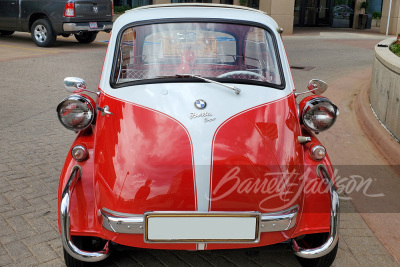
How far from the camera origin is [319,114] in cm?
370

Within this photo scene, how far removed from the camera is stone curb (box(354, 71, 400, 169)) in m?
5.84

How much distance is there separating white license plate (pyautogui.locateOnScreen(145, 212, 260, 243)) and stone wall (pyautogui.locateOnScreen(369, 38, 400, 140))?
389cm

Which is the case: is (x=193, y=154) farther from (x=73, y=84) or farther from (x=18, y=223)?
(x=18, y=223)

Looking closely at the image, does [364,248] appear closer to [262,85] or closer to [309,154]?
[309,154]

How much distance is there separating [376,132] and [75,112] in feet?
14.5

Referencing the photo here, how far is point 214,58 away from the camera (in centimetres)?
394

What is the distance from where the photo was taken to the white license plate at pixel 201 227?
2902mm

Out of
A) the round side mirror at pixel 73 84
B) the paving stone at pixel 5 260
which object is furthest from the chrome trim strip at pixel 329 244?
the round side mirror at pixel 73 84

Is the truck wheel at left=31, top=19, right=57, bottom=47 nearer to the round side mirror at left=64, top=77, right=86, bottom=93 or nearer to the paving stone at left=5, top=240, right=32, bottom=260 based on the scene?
the round side mirror at left=64, top=77, right=86, bottom=93

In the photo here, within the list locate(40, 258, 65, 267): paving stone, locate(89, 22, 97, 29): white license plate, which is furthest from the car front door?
locate(40, 258, 65, 267): paving stone

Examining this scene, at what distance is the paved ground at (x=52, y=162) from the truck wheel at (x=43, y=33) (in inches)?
48.2

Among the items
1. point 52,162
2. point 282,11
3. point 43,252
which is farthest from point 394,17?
point 43,252

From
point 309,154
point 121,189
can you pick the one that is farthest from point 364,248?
point 121,189

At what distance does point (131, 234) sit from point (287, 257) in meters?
1.33
